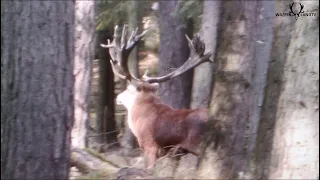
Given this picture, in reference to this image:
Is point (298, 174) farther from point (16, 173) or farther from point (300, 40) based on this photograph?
point (16, 173)

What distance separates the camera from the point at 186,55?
1351 cm

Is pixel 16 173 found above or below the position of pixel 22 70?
→ below

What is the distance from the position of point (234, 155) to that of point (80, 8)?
4.71m

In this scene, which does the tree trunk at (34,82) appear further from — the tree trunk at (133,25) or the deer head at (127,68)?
the tree trunk at (133,25)

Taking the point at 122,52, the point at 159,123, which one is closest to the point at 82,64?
the point at 122,52

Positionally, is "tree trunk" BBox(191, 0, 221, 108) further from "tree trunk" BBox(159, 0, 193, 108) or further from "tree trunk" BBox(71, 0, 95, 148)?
"tree trunk" BBox(71, 0, 95, 148)

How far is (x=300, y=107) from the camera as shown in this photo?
15.4 ft

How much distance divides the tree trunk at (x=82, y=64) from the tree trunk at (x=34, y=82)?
3895 millimetres

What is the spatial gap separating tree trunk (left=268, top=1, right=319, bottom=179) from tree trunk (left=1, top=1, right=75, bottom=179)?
6.36 feet

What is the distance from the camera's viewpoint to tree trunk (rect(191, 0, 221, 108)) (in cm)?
1062

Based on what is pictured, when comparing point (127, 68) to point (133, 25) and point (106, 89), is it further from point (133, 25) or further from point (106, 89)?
point (106, 89)

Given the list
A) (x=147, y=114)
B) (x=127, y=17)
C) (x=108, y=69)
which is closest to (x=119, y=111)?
(x=108, y=69)

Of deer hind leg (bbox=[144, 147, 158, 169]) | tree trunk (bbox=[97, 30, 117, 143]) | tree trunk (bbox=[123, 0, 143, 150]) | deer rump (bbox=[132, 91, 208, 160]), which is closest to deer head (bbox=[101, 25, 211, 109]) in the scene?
deer rump (bbox=[132, 91, 208, 160])

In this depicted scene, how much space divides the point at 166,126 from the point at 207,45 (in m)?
2.59
